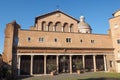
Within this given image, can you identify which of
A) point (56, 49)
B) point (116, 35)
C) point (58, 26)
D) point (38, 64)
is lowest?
point (38, 64)

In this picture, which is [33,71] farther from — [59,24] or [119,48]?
[119,48]

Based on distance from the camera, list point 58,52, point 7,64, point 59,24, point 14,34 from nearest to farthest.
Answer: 1. point 7,64
2. point 14,34
3. point 58,52
4. point 59,24

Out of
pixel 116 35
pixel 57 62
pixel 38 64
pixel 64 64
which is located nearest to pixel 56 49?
pixel 57 62

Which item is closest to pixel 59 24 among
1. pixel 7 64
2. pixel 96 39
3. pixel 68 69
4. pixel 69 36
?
pixel 69 36

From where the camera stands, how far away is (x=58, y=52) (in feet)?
108

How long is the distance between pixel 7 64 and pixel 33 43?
6111 mm

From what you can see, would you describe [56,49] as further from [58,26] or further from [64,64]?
[58,26]

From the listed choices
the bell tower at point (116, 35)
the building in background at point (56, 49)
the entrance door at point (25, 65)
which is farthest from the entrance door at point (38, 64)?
the bell tower at point (116, 35)

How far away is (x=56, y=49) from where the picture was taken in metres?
32.8

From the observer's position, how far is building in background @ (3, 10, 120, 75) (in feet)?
99.7

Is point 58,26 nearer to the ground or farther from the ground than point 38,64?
farther from the ground

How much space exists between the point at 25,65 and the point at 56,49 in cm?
644

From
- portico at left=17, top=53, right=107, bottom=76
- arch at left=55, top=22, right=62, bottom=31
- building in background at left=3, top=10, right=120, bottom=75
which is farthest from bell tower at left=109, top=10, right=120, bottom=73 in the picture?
arch at left=55, top=22, right=62, bottom=31

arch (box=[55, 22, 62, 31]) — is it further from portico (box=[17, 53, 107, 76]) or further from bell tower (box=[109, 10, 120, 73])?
bell tower (box=[109, 10, 120, 73])
